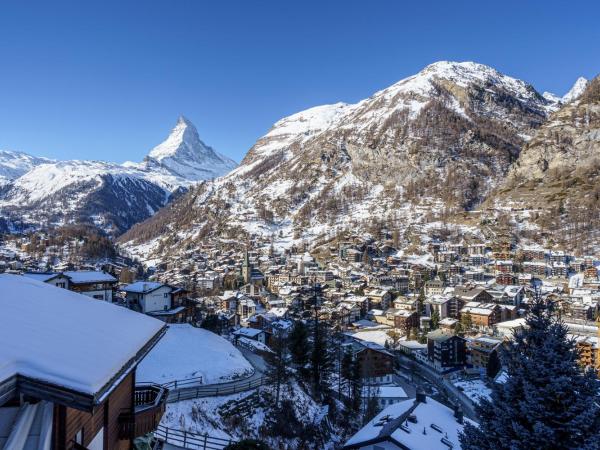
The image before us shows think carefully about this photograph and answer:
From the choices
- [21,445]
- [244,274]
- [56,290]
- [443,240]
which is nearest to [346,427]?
[56,290]

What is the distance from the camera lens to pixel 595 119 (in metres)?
141

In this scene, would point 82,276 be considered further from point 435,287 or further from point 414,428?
point 435,287

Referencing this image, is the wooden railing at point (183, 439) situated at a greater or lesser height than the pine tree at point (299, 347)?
greater

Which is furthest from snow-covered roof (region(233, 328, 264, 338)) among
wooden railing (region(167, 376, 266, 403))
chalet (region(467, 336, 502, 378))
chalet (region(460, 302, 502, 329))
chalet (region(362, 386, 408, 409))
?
chalet (region(460, 302, 502, 329))

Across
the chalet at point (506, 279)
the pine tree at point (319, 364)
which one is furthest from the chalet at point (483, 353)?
the chalet at point (506, 279)

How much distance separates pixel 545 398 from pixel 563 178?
484 ft

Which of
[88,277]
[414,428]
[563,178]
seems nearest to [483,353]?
[414,428]

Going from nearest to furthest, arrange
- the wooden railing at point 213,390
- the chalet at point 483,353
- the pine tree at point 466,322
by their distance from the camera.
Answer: the wooden railing at point 213,390
the chalet at point 483,353
the pine tree at point 466,322

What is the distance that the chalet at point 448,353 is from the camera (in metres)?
56.6

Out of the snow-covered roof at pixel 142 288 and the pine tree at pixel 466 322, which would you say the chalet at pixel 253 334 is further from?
the pine tree at pixel 466 322

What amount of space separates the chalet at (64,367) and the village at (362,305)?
276 cm

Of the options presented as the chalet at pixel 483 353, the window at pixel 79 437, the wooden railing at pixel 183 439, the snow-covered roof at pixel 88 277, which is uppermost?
the window at pixel 79 437

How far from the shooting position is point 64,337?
4.38m

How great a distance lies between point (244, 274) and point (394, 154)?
9942cm
